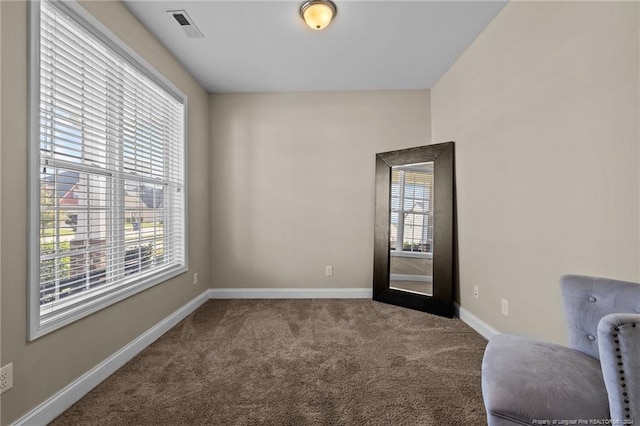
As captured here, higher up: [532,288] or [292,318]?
[532,288]

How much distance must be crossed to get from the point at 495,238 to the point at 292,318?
6.60ft

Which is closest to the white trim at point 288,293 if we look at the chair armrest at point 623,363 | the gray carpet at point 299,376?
the gray carpet at point 299,376

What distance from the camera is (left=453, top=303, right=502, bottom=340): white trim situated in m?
2.34

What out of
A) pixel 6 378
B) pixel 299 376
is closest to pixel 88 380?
pixel 6 378

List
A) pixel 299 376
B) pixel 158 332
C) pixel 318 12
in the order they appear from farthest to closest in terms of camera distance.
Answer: pixel 158 332
pixel 318 12
pixel 299 376

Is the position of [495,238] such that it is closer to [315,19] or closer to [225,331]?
[315,19]

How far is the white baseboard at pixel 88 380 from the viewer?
4.65ft

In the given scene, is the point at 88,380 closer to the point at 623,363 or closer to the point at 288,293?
the point at 288,293

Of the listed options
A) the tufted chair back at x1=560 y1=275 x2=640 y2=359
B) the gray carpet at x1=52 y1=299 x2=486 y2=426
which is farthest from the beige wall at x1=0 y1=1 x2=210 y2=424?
the tufted chair back at x1=560 y1=275 x2=640 y2=359

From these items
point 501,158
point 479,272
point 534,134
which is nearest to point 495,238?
point 479,272

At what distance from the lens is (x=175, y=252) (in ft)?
9.43

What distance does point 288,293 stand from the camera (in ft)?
11.6

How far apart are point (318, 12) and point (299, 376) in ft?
8.30

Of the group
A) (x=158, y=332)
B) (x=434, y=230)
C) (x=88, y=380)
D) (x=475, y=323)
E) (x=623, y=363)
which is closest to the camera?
(x=623, y=363)
